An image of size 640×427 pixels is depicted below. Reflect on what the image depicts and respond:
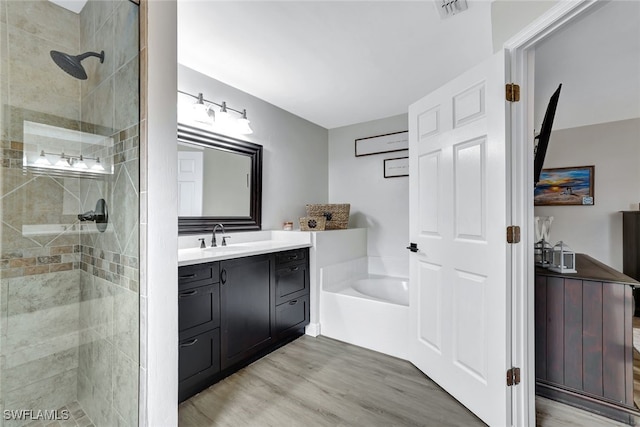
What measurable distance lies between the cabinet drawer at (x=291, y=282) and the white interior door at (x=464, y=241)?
1.03m

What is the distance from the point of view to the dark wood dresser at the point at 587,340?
1.58m

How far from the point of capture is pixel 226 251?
2189 millimetres

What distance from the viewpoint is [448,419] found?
162 cm

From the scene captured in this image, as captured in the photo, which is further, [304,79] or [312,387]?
[304,79]

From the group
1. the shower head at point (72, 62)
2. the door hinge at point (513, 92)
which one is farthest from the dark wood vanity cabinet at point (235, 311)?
the door hinge at point (513, 92)

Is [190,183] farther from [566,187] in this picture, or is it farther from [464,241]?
[566,187]

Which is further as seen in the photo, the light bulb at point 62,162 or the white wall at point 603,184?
the white wall at point 603,184

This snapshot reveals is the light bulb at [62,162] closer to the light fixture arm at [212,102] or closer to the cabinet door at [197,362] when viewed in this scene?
the light fixture arm at [212,102]

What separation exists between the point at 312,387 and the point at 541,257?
1.83 meters

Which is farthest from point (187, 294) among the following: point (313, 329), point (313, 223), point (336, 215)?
point (336, 215)

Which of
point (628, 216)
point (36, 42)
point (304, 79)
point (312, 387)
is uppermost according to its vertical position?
point (304, 79)

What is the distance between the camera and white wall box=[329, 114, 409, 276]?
3469 millimetres

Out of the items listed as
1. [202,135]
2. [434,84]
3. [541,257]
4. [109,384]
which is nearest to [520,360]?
[541,257]

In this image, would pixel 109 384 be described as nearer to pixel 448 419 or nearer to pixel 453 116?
pixel 448 419
